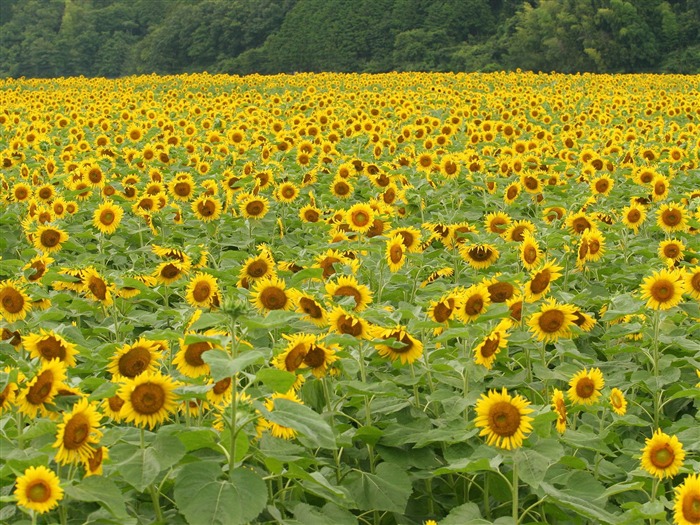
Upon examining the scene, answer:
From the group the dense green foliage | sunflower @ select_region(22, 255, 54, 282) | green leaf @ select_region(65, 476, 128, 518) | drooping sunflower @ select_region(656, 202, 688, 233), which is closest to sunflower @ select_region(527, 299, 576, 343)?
green leaf @ select_region(65, 476, 128, 518)

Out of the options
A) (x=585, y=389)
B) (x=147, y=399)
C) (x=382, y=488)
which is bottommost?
(x=382, y=488)

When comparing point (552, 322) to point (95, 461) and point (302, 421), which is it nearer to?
point (302, 421)

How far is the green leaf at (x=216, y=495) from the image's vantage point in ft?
7.44

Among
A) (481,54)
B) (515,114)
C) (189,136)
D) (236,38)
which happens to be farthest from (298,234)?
(236,38)

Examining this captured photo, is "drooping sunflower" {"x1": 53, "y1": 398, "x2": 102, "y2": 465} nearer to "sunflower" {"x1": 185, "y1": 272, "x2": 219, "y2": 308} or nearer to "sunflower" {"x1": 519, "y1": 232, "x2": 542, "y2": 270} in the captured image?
"sunflower" {"x1": 185, "y1": 272, "x2": 219, "y2": 308}

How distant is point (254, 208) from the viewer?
6.31 m

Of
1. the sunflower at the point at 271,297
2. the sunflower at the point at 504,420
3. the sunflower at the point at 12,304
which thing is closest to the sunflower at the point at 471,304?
the sunflower at the point at 271,297

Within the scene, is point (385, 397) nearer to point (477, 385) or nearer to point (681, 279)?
point (477, 385)

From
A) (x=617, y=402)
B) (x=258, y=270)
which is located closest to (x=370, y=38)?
(x=258, y=270)

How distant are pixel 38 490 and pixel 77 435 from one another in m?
0.17

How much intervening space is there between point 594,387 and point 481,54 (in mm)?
38588

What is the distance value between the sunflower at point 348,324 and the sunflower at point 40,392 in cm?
99

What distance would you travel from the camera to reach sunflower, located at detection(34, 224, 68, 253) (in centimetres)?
555

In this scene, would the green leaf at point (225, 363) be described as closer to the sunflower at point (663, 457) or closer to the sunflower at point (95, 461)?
the sunflower at point (95, 461)
